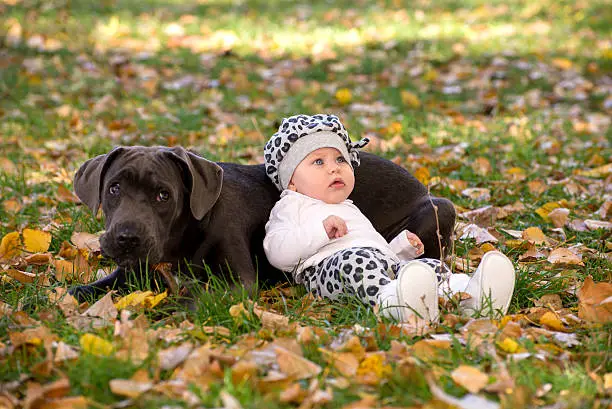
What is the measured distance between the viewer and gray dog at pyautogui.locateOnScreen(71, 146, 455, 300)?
3.69m

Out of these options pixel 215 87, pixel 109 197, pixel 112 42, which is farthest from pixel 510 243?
pixel 112 42

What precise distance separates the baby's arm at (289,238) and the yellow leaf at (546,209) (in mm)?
2043

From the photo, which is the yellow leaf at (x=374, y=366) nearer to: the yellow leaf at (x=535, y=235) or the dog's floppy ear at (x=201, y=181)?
the dog's floppy ear at (x=201, y=181)

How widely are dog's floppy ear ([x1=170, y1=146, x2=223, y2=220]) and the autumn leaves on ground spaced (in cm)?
44

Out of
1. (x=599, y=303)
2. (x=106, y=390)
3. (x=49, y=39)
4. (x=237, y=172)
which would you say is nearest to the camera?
(x=106, y=390)

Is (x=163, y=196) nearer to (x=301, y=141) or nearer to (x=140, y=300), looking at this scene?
(x=140, y=300)

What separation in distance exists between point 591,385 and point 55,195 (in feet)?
14.0

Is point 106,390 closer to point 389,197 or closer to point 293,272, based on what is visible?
point 293,272

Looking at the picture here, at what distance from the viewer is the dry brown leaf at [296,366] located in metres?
2.77

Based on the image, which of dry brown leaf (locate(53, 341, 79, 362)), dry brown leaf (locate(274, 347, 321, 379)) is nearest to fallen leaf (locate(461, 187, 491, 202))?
dry brown leaf (locate(274, 347, 321, 379))

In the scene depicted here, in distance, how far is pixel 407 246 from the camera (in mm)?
4070

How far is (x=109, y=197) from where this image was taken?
3762mm

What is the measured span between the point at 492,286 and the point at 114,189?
1876 millimetres

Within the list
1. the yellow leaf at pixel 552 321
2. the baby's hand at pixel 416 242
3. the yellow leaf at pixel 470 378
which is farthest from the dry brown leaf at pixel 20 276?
the yellow leaf at pixel 552 321
